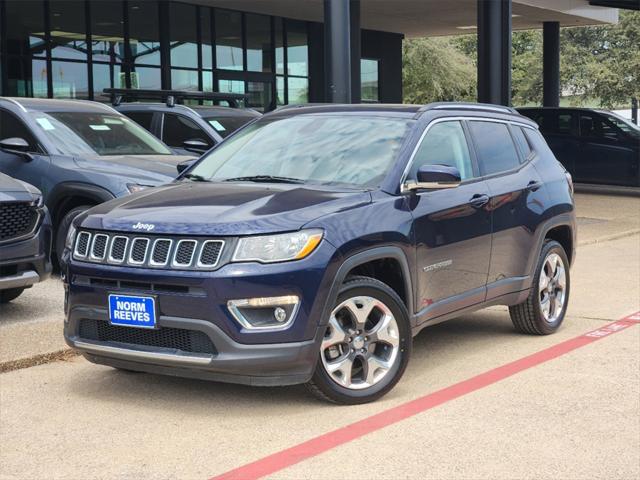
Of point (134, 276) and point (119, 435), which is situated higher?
point (134, 276)

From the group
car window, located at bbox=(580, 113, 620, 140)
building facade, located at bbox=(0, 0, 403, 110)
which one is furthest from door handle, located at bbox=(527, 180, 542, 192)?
car window, located at bbox=(580, 113, 620, 140)

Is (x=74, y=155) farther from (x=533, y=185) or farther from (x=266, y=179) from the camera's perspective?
(x=533, y=185)

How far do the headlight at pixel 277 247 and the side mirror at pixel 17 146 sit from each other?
206 inches

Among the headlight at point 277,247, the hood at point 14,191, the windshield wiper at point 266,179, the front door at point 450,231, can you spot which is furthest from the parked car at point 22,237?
the front door at point 450,231

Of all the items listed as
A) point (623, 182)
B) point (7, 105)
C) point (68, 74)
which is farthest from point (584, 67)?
point (7, 105)

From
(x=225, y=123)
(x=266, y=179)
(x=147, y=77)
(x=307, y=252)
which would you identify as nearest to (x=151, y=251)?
(x=307, y=252)

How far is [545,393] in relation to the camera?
6.05 meters

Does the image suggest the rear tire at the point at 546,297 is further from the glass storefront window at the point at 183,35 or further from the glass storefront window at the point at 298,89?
the glass storefront window at the point at 298,89

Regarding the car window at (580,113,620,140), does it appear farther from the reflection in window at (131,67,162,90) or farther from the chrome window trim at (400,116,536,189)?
the chrome window trim at (400,116,536,189)

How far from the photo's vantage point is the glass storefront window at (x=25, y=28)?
71.5 ft

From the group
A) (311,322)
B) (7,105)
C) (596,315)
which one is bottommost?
(596,315)

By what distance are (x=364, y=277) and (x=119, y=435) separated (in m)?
1.62

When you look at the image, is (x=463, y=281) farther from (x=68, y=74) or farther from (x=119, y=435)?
(x=68, y=74)

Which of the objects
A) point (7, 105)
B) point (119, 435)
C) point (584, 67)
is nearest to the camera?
point (119, 435)
